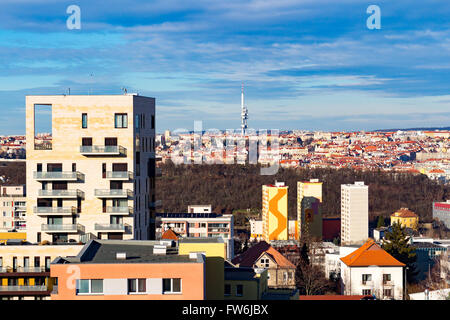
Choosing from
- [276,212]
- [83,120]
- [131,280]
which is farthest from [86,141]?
[276,212]

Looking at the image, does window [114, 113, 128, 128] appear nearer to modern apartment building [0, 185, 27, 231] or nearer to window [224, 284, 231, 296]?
window [224, 284, 231, 296]

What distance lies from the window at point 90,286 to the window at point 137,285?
50cm

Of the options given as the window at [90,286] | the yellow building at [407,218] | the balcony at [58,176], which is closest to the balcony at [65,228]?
the balcony at [58,176]

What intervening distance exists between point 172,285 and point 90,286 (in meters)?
1.44

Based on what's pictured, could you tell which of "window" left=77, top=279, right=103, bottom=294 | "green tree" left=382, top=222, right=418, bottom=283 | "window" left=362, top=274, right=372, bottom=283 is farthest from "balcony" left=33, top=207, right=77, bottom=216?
"green tree" left=382, top=222, right=418, bottom=283

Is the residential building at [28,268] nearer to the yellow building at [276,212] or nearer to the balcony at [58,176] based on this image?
the balcony at [58,176]

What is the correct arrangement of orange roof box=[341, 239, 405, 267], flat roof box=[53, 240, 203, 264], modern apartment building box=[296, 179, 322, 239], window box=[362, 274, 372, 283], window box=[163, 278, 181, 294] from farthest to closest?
modern apartment building box=[296, 179, 322, 239], window box=[362, 274, 372, 283], orange roof box=[341, 239, 405, 267], flat roof box=[53, 240, 203, 264], window box=[163, 278, 181, 294]

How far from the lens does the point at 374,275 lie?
35281mm

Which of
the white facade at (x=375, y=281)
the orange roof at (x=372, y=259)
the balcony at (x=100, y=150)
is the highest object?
the balcony at (x=100, y=150)

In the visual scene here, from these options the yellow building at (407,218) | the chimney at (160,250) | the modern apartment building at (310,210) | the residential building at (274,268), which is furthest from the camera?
the yellow building at (407,218)

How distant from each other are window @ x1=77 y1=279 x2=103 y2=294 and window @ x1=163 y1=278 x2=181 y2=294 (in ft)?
3.65

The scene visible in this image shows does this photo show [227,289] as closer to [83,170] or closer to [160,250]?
[160,250]

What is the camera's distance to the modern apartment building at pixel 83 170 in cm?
2305

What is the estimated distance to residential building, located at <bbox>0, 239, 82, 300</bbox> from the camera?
746 inches
